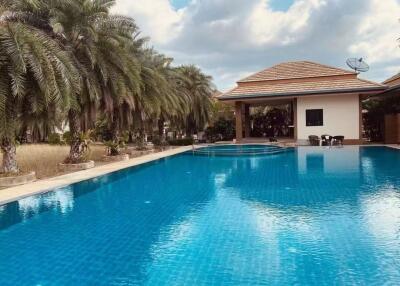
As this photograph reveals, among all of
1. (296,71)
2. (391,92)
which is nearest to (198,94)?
(296,71)

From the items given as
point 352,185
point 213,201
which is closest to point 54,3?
point 213,201

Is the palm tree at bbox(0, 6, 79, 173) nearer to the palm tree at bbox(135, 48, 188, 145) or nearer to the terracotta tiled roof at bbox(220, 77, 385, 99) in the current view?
the palm tree at bbox(135, 48, 188, 145)

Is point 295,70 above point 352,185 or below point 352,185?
above

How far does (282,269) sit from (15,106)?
10029 mm

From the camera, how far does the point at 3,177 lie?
12156 millimetres

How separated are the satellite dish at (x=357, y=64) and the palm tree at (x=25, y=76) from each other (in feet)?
87.0

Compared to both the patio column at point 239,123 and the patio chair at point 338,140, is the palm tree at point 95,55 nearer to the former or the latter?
the patio column at point 239,123

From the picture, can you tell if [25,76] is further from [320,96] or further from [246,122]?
[246,122]

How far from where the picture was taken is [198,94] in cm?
3419

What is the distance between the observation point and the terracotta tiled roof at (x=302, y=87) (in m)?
27.3

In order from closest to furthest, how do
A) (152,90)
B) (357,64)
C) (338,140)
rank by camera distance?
(152,90) → (338,140) → (357,64)

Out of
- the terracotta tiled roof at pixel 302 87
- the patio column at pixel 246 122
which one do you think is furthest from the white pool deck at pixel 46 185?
the patio column at pixel 246 122

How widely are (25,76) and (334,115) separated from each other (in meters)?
23.2

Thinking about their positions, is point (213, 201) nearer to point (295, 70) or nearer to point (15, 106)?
point (15, 106)
